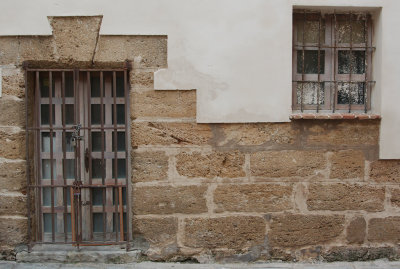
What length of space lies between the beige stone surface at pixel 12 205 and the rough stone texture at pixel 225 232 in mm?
1459

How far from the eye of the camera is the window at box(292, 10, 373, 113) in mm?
3693

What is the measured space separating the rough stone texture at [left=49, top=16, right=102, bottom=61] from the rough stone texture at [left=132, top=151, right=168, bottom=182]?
964mm

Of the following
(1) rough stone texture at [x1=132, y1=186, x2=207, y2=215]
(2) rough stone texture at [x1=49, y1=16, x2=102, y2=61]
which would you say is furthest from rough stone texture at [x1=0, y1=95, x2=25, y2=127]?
(1) rough stone texture at [x1=132, y1=186, x2=207, y2=215]

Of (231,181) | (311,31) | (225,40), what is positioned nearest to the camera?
(225,40)

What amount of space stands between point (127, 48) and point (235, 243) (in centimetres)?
196

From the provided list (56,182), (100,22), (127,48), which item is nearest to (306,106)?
(127,48)

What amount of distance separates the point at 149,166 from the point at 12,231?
1344 mm

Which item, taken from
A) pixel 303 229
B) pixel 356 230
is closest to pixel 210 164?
pixel 303 229

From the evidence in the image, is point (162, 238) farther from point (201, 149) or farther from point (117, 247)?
point (201, 149)

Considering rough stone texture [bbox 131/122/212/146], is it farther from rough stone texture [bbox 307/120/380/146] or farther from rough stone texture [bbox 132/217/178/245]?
rough stone texture [bbox 307/120/380/146]

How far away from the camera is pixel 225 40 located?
11.4 feet

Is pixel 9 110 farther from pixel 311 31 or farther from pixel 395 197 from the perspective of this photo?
pixel 395 197

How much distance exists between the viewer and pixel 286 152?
141 inches

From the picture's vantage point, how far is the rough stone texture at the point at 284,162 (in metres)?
3.57
